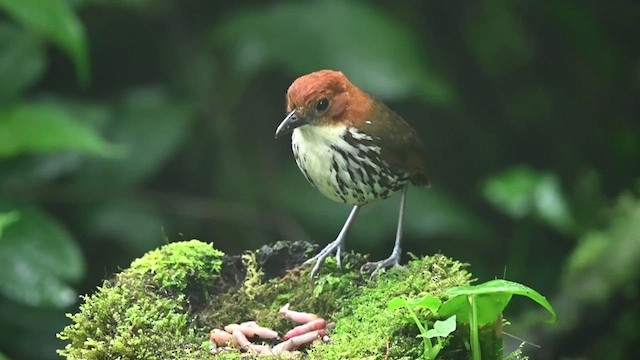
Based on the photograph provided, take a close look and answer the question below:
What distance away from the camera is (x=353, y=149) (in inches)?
98.7

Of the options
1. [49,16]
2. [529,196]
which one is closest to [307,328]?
[49,16]

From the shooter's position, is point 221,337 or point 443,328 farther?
point 221,337

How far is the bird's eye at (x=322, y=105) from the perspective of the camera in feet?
7.82

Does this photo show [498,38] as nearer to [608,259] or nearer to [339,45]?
[339,45]

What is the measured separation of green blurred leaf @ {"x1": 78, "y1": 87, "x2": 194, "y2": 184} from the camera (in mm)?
4340

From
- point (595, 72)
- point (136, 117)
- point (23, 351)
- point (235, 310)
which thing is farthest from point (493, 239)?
point (235, 310)

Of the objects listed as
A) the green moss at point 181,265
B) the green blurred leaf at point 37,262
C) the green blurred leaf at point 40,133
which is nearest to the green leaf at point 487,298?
the green moss at point 181,265

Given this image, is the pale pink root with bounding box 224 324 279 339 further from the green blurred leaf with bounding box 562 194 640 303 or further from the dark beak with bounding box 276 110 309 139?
the green blurred leaf with bounding box 562 194 640 303

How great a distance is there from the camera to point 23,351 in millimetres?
3930

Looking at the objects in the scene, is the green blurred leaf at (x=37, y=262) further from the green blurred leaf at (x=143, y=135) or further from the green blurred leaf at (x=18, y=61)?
the green blurred leaf at (x=143, y=135)

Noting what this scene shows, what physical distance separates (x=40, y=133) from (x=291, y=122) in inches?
65.2

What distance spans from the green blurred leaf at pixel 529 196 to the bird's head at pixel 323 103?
2248 millimetres

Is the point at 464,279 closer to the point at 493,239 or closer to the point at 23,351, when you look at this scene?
the point at 23,351

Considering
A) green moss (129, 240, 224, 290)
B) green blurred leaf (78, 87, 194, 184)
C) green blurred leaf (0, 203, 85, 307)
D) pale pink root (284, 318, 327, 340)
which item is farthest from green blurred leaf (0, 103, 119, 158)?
pale pink root (284, 318, 327, 340)
